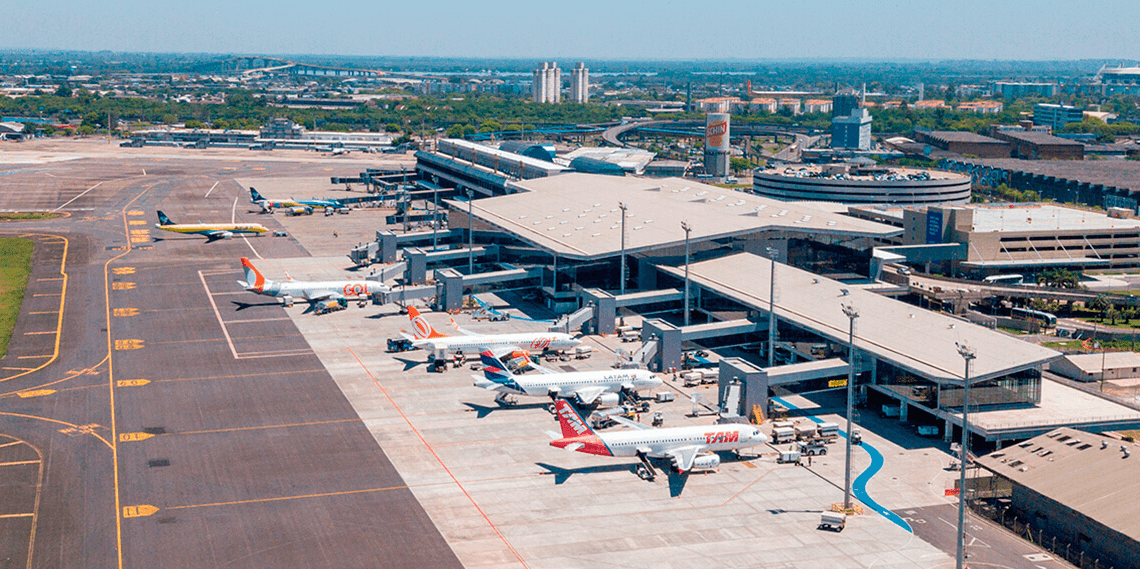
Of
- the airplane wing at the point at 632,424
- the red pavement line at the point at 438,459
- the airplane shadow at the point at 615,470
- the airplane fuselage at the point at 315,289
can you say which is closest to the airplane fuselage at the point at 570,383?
the airplane wing at the point at 632,424

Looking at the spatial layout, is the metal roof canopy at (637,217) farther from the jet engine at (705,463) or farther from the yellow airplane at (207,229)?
the jet engine at (705,463)

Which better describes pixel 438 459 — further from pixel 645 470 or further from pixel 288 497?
pixel 645 470

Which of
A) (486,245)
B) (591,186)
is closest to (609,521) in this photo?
(486,245)

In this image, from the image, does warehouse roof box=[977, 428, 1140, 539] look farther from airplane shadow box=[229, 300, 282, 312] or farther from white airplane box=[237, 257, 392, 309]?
airplane shadow box=[229, 300, 282, 312]

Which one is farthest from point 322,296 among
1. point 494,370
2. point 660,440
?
point 660,440

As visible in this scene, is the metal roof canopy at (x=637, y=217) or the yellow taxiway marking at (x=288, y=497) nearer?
the yellow taxiway marking at (x=288, y=497)

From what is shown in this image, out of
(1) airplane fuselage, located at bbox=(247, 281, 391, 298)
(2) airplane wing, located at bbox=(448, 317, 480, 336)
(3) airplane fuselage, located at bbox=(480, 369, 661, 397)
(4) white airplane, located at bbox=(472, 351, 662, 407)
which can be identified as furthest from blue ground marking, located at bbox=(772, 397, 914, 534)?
(1) airplane fuselage, located at bbox=(247, 281, 391, 298)
